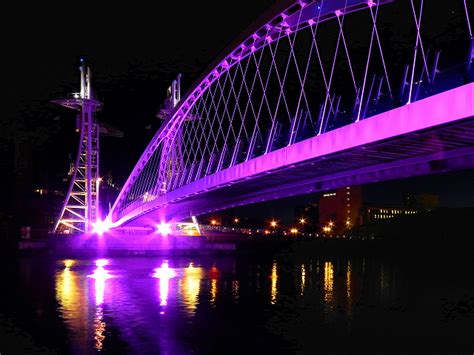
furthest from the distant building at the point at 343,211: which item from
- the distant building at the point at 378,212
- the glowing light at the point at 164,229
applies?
the glowing light at the point at 164,229

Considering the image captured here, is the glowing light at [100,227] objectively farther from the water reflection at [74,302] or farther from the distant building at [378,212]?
the distant building at [378,212]

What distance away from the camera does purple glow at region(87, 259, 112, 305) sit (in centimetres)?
2986

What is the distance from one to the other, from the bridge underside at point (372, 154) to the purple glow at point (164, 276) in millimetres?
5506

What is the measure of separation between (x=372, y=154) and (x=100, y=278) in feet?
79.3

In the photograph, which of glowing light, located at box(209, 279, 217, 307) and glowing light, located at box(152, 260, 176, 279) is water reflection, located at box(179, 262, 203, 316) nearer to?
glowing light, located at box(209, 279, 217, 307)

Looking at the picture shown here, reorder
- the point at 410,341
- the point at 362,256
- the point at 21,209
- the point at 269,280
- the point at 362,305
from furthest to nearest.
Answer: the point at 21,209
the point at 362,256
the point at 269,280
the point at 362,305
the point at 410,341

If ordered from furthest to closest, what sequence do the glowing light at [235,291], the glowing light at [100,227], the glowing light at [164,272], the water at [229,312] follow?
1. the glowing light at [100,227]
2. the glowing light at [164,272]
3. the glowing light at [235,291]
4. the water at [229,312]

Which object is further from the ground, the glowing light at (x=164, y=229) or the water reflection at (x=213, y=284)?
the glowing light at (x=164, y=229)

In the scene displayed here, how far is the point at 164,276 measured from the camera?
4091cm

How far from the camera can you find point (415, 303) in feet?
97.5

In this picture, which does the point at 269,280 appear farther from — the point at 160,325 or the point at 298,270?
the point at 160,325

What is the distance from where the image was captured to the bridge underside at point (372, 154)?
14.2 m

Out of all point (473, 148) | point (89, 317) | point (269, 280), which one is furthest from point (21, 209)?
point (473, 148)

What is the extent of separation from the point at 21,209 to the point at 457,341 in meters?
73.6
